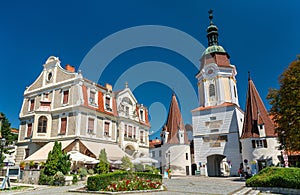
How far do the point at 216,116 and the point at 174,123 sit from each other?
7532mm

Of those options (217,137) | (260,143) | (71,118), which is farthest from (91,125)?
(260,143)

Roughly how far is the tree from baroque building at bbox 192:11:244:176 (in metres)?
15.2

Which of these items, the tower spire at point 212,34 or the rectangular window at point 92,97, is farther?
the tower spire at point 212,34

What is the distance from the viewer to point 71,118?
26969mm

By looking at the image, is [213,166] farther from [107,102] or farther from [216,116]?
[107,102]

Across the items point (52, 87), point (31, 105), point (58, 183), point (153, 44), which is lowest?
point (58, 183)

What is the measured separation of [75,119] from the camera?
26.6m

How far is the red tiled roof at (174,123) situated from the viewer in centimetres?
4119

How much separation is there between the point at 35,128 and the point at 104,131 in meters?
7.99

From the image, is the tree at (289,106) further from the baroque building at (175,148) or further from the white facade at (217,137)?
the baroque building at (175,148)

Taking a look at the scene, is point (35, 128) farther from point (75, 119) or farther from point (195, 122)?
point (195, 122)

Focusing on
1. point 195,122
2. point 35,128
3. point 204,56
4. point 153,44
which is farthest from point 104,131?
point 204,56

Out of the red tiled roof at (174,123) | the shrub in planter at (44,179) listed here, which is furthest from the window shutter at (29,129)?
the red tiled roof at (174,123)

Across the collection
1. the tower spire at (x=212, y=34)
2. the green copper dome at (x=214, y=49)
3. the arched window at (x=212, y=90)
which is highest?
the tower spire at (x=212, y=34)
